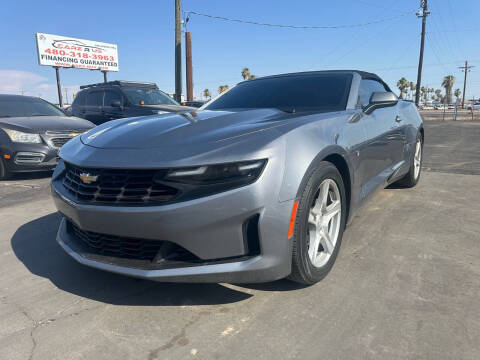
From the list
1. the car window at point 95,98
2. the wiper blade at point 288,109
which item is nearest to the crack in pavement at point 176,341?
the wiper blade at point 288,109

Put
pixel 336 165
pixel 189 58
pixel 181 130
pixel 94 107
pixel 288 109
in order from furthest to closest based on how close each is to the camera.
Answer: pixel 189 58, pixel 94 107, pixel 288 109, pixel 336 165, pixel 181 130

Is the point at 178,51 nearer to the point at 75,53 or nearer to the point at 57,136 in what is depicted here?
the point at 57,136

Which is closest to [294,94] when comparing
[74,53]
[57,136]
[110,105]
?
[57,136]

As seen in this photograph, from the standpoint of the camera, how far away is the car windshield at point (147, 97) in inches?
318

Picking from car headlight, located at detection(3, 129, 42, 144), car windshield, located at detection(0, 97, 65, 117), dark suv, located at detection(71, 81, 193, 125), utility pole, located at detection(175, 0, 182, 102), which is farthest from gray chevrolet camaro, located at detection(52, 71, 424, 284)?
utility pole, located at detection(175, 0, 182, 102)

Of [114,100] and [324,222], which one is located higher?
[114,100]

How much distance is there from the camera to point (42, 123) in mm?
5719

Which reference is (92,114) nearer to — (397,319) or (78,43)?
(397,319)

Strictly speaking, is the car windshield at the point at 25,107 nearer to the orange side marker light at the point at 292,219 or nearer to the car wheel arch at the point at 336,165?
→ the car wheel arch at the point at 336,165

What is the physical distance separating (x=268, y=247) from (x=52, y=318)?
4.00 feet

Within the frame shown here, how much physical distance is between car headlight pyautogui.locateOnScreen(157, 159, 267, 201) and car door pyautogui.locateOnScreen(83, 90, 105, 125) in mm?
7415

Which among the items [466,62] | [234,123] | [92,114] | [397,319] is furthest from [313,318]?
[466,62]

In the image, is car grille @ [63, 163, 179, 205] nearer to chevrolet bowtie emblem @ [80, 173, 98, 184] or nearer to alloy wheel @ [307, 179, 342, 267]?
chevrolet bowtie emblem @ [80, 173, 98, 184]

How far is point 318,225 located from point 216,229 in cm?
78
